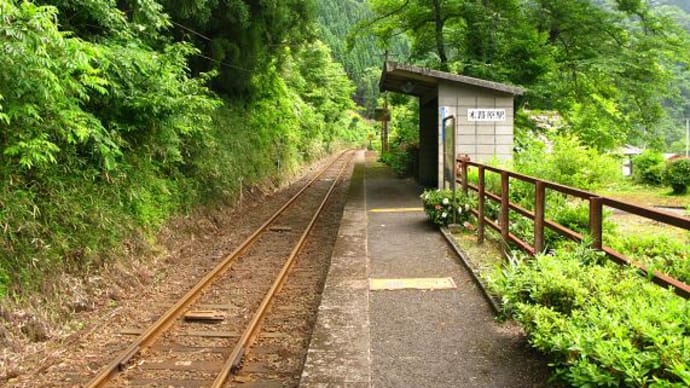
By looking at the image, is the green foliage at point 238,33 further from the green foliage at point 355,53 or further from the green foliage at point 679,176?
the green foliage at point 355,53

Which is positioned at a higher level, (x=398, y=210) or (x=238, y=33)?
(x=238, y=33)

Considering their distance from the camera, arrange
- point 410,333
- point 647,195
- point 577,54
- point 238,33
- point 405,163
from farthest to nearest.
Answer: point 405,163 → point 577,54 → point 647,195 → point 238,33 → point 410,333

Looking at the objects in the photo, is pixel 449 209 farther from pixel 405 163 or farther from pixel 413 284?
pixel 405 163

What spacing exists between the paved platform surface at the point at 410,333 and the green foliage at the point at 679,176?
11.1m

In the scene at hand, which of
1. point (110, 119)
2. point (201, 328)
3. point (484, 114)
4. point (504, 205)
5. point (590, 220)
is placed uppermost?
point (484, 114)

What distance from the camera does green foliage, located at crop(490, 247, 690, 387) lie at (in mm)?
2900

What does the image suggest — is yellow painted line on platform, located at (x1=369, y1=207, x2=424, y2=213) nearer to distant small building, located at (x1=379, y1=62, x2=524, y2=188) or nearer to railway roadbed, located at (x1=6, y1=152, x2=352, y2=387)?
distant small building, located at (x1=379, y1=62, x2=524, y2=188)

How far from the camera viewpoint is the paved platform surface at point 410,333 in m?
4.11

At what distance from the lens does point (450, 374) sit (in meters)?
4.13

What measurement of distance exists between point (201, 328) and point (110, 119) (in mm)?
3138

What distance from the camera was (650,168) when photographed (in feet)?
64.3

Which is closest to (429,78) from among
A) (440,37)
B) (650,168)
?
(440,37)

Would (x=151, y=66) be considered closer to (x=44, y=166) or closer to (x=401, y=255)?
(x=44, y=166)

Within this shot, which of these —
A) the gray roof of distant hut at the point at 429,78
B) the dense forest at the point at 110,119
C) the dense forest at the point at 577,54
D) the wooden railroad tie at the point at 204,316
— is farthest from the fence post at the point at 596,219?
the dense forest at the point at 577,54
